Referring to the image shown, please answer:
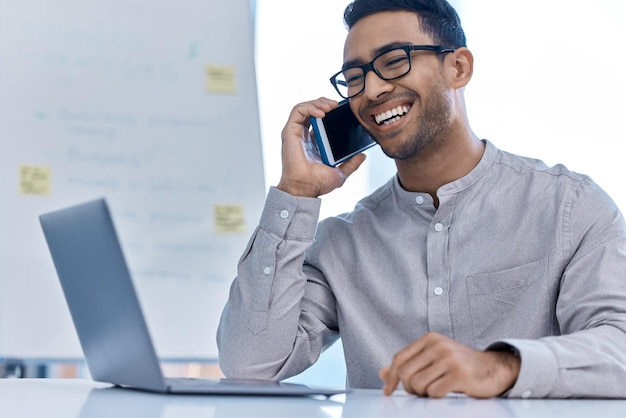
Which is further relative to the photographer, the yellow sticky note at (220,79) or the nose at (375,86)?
the yellow sticky note at (220,79)

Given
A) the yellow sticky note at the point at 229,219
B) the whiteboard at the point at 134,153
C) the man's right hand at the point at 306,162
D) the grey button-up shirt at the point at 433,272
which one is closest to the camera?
the grey button-up shirt at the point at 433,272

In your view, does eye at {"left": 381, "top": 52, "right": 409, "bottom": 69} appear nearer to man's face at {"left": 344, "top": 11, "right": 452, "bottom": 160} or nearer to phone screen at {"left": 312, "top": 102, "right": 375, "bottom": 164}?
man's face at {"left": 344, "top": 11, "right": 452, "bottom": 160}

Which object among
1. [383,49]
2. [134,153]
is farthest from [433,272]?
[134,153]

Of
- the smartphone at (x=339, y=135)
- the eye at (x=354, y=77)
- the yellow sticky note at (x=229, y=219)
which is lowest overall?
the yellow sticky note at (x=229, y=219)

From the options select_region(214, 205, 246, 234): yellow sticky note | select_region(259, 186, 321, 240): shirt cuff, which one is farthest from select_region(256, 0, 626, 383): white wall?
select_region(259, 186, 321, 240): shirt cuff

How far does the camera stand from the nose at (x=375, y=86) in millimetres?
1699

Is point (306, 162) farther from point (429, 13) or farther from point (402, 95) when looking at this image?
point (429, 13)

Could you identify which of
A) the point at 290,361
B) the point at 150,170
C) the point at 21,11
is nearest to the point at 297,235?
the point at 290,361

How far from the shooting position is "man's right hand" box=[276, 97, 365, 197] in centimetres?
167

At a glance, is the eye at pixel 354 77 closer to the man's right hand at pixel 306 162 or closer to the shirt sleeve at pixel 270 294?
the man's right hand at pixel 306 162

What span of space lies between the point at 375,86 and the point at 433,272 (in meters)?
0.42

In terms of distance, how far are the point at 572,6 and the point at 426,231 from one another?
4.44 feet

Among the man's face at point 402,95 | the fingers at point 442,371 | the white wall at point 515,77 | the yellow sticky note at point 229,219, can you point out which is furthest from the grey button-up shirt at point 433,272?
the white wall at point 515,77

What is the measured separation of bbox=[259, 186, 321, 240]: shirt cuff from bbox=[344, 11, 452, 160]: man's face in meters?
0.24
